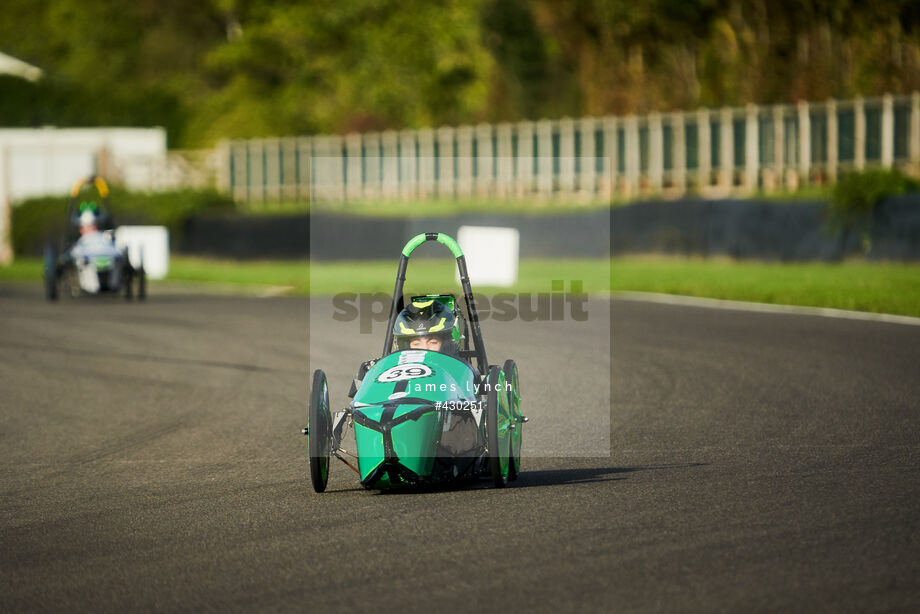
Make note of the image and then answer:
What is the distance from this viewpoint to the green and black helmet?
7.35 metres

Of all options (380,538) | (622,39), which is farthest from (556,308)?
(622,39)

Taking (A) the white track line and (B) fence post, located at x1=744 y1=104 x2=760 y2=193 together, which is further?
(B) fence post, located at x1=744 y1=104 x2=760 y2=193

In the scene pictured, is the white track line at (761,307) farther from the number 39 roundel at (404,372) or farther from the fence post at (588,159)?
the fence post at (588,159)

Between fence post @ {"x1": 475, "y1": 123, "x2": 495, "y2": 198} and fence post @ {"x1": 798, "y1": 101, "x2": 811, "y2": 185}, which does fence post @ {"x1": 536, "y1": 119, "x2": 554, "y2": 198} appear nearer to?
fence post @ {"x1": 475, "y1": 123, "x2": 495, "y2": 198}

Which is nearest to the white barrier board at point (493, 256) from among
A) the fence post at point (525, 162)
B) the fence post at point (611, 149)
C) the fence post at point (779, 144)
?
the fence post at point (779, 144)

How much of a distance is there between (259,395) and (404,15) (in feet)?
121

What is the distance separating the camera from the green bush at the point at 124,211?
32.0m

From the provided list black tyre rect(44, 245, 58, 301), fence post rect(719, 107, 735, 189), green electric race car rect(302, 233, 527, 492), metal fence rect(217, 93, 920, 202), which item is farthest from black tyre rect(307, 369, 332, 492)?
fence post rect(719, 107, 735, 189)

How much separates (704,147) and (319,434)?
21411 millimetres

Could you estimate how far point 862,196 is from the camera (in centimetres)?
2025

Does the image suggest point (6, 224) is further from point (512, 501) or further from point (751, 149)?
point (512, 501)

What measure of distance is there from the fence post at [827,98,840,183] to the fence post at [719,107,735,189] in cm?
243

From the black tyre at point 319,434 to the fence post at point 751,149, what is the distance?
19937 millimetres

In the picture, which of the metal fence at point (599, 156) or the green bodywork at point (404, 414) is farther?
the metal fence at point (599, 156)
